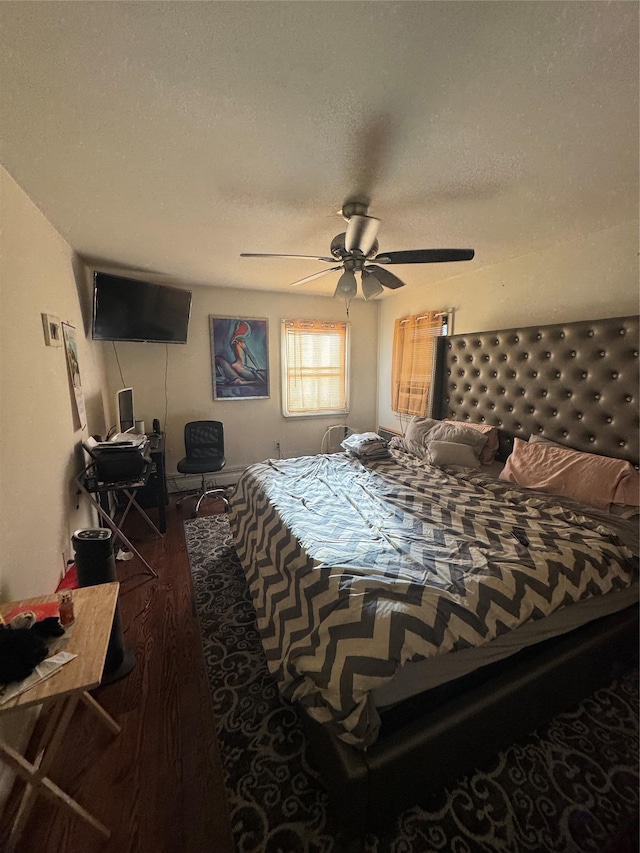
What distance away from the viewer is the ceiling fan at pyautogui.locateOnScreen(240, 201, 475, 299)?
1.71 meters

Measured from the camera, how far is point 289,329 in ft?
13.0

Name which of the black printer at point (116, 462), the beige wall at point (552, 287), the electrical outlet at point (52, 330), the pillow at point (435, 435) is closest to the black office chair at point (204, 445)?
the black printer at point (116, 462)

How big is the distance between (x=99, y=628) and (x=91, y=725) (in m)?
0.61

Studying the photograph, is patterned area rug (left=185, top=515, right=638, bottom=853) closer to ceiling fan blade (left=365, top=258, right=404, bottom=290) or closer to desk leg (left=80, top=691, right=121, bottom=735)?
desk leg (left=80, top=691, right=121, bottom=735)

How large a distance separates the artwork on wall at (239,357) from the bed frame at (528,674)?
2.53m

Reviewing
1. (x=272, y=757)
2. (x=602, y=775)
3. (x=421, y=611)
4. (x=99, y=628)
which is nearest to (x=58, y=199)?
(x=99, y=628)

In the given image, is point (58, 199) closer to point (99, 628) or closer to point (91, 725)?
point (99, 628)

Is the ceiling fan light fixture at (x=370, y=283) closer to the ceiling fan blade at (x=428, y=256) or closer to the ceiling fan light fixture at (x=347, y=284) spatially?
the ceiling fan light fixture at (x=347, y=284)

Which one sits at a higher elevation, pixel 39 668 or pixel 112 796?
pixel 39 668

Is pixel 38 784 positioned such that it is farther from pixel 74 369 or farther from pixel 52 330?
pixel 74 369

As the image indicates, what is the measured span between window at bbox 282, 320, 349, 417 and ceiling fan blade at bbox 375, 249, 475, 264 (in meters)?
2.22

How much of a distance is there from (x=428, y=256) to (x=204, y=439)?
281 cm

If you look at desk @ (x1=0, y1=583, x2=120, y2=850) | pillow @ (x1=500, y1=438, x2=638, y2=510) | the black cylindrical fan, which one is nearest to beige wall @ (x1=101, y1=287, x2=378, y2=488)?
the black cylindrical fan

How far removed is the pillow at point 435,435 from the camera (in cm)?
254
